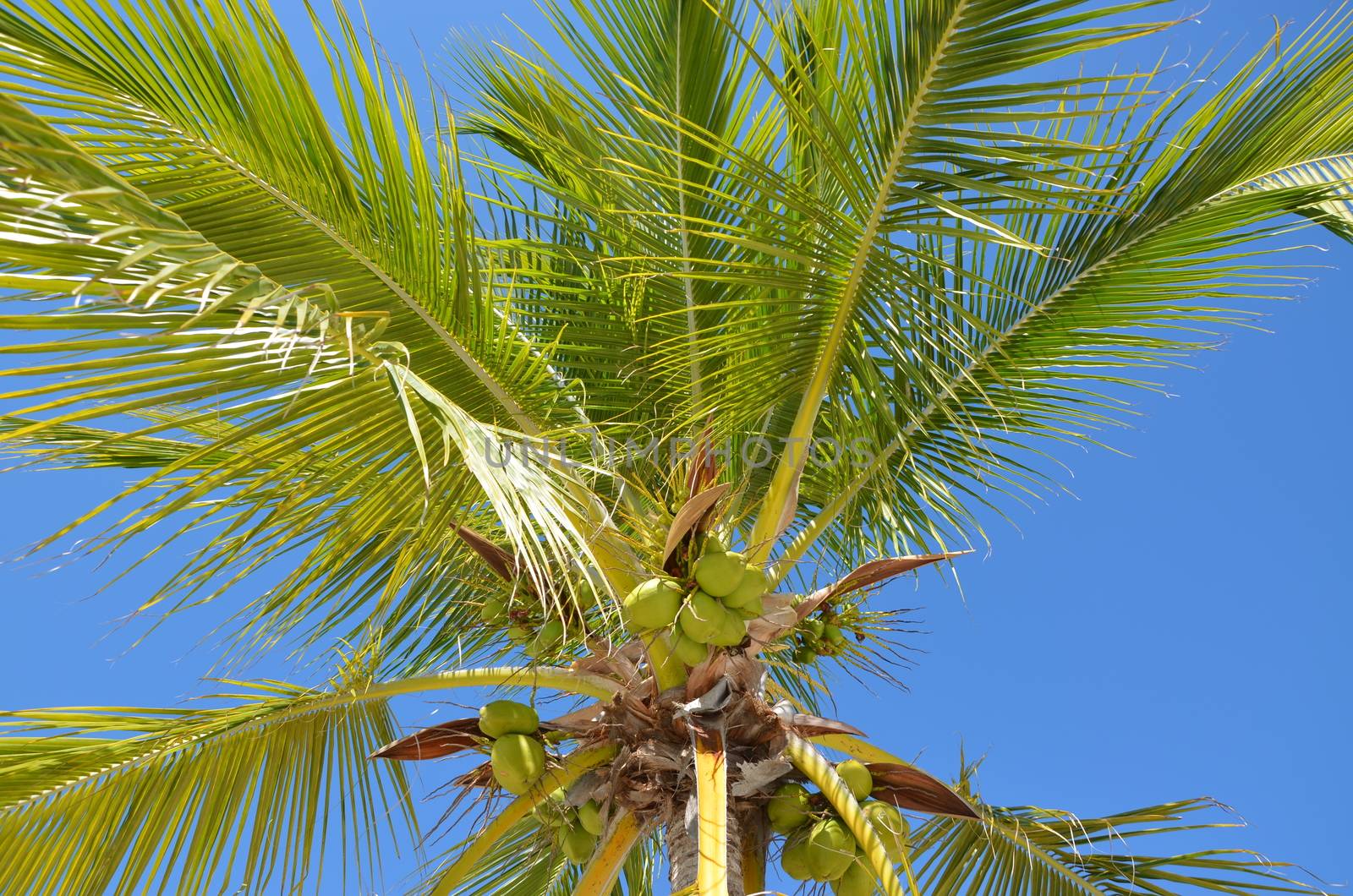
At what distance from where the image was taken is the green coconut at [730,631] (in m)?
3.09

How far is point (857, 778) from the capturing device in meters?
3.36

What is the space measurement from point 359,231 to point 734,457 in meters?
1.99

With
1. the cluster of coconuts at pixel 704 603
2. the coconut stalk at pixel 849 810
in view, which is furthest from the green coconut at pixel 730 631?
the coconut stalk at pixel 849 810

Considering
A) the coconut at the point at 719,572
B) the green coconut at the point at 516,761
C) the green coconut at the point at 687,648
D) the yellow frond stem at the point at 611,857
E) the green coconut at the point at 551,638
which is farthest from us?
the green coconut at the point at 551,638

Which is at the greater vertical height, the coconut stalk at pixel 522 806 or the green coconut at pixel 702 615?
the green coconut at pixel 702 615

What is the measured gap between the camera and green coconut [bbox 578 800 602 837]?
3498 millimetres

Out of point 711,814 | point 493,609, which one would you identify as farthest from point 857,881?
point 493,609

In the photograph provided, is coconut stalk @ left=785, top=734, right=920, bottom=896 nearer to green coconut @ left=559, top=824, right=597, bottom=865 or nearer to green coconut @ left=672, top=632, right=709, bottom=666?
green coconut @ left=672, top=632, right=709, bottom=666

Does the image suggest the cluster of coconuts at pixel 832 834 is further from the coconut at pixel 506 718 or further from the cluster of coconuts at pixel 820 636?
the cluster of coconuts at pixel 820 636

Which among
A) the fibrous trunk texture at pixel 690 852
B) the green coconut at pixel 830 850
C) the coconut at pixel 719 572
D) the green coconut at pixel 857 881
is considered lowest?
the fibrous trunk texture at pixel 690 852

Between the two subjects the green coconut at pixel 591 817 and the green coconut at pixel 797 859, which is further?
the green coconut at pixel 591 817

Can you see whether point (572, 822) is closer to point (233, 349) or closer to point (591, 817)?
point (591, 817)

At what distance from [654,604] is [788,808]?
84 cm

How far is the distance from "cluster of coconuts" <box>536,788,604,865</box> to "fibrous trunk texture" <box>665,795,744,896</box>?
0.24 meters
